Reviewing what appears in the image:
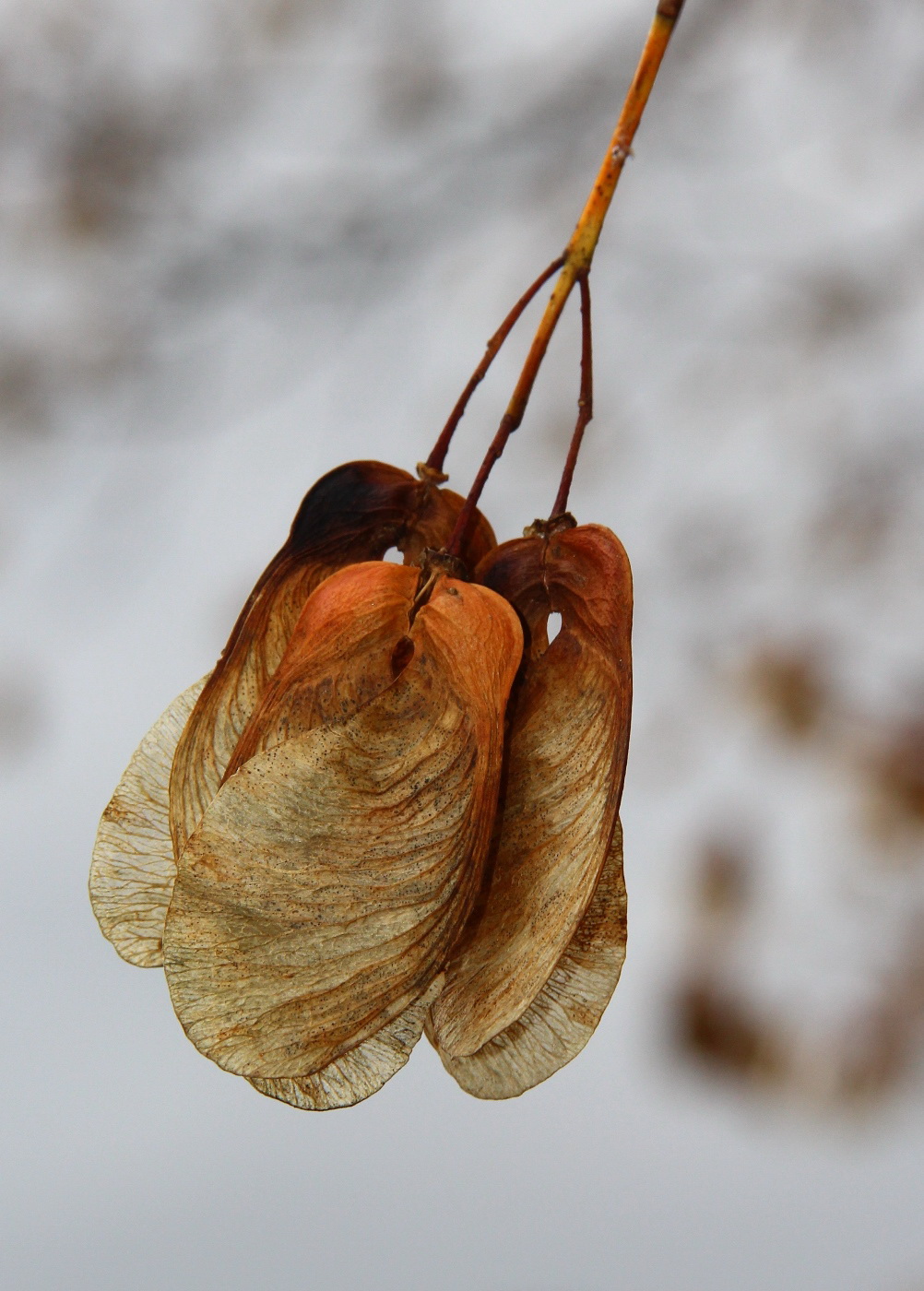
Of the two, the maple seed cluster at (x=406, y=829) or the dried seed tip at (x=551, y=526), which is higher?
the dried seed tip at (x=551, y=526)

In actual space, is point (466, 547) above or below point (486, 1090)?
above

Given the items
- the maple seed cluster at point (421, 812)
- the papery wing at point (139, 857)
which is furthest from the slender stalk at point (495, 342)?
the papery wing at point (139, 857)

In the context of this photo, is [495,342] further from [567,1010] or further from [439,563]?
[567,1010]

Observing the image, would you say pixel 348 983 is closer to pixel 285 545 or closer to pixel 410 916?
pixel 410 916

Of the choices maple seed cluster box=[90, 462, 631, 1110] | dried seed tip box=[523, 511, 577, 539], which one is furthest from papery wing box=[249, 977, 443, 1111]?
dried seed tip box=[523, 511, 577, 539]

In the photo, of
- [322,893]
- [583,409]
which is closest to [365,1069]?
[322,893]

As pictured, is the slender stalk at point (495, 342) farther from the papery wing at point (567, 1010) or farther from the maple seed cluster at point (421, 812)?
the papery wing at point (567, 1010)

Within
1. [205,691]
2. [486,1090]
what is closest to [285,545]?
[205,691]
